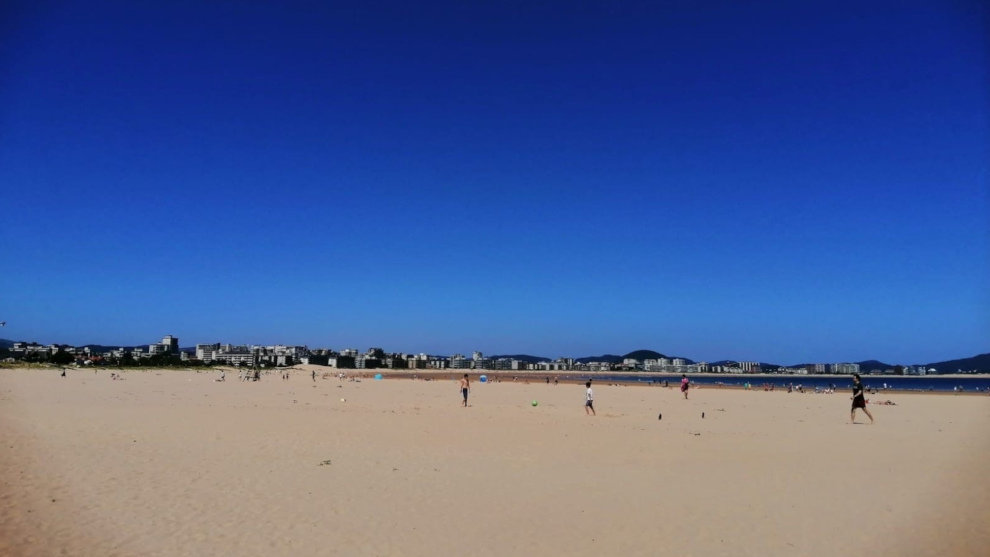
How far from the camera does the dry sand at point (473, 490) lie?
27.2ft

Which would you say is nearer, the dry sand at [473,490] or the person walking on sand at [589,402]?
the dry sand at [473,490]

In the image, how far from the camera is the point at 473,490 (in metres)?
11.3

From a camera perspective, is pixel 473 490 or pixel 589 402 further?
pixel 589 402

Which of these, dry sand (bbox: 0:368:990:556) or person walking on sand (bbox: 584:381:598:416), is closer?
dry sand (bbox: 0:368:990:556)

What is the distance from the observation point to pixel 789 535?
28.7 feet

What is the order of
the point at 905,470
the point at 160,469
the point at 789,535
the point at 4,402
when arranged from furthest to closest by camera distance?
the point at 4,402
the point at 905,470
the point at 160,469
the point at 789,535

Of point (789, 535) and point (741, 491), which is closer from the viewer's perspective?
point (789, 535)

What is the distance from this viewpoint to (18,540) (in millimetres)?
7809

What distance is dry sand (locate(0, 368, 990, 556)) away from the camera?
27.2ft

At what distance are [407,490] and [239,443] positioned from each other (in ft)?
24.1

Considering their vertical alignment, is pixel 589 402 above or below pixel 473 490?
above

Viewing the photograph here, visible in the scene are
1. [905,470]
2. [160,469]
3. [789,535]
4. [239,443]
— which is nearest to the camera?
[789,535]

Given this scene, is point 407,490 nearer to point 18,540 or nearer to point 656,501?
point 656,501

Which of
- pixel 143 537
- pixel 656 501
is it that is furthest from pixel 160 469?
pixel 656 501
